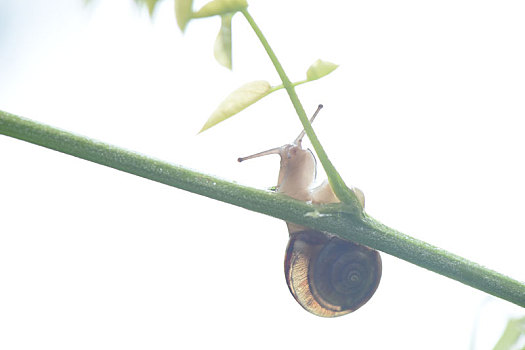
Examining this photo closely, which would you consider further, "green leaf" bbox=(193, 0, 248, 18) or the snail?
the snail

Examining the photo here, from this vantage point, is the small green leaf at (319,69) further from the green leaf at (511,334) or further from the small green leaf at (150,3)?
the green leaf at (511,334)

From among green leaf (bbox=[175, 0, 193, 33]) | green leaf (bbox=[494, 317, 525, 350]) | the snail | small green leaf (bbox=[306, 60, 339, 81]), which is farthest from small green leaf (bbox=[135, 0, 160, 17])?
green leaf (bbox=[494, 317, 525, 350])

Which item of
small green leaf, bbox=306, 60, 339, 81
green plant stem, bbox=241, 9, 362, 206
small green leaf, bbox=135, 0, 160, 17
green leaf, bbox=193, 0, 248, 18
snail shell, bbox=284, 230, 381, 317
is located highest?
green leaf, bbox=193, 0, 248, 18

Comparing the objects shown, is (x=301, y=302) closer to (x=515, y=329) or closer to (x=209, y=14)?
(x=515, y=329)

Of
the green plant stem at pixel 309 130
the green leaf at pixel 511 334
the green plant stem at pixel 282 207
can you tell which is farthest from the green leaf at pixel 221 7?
the green leaf at pixel 511 334

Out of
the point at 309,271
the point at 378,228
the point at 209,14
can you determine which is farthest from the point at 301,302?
the point at 209,14

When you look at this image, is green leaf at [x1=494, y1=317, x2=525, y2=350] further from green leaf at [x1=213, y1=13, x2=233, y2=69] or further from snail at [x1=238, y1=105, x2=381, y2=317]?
green leaf at [x1=213, y1=13, x2=233, y2=69]

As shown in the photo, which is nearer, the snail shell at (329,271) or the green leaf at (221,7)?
the green leaf at (221,7)
